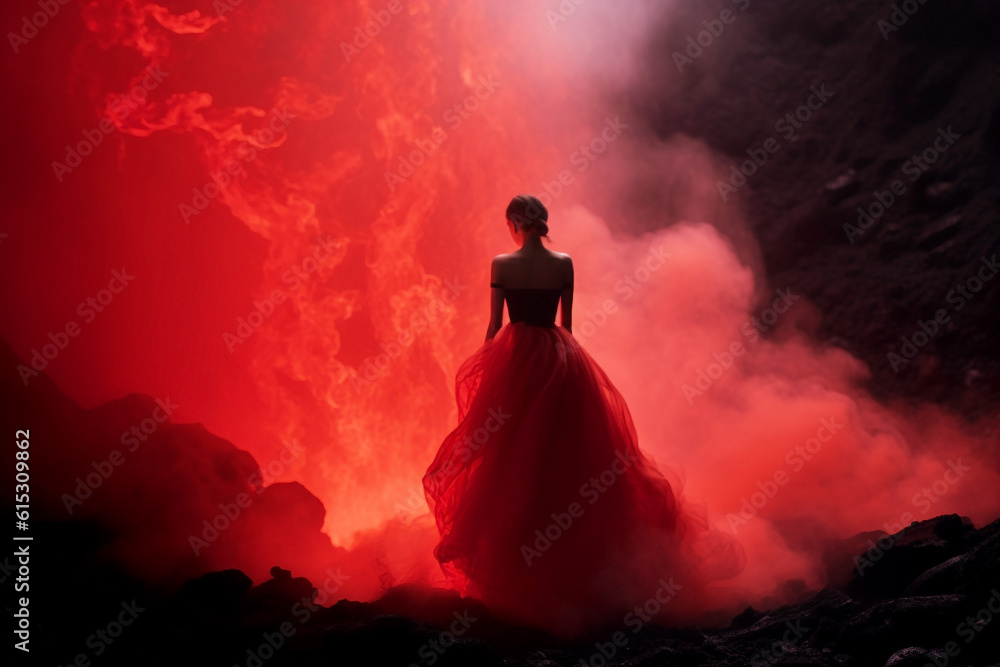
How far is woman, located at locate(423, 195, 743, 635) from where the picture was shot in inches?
→ 198

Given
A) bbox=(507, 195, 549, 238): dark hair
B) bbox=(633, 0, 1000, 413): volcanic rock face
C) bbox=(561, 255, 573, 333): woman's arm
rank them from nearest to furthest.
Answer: bbox=(507, 195, 549, 238): dark hair < bbox=(561, 255, 573, 333): woman's arm < bbox=(633, 0, 1000, 413): volcanic rock face

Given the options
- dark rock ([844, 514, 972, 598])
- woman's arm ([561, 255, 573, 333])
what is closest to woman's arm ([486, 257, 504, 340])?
woman's arm ([561, 255, 573, 333])

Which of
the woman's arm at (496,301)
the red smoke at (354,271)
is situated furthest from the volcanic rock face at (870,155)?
the woman's arm at (496,301)

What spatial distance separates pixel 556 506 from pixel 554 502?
0.03 metres

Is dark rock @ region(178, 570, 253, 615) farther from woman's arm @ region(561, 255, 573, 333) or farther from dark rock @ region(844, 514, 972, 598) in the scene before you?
dark rock @ region(844, 514, 972, 598)

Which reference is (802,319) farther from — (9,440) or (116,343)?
(9,440)

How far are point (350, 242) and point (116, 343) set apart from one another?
2.40 meters

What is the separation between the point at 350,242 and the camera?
25.3 ft

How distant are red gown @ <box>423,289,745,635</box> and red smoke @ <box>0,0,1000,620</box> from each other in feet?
2.17

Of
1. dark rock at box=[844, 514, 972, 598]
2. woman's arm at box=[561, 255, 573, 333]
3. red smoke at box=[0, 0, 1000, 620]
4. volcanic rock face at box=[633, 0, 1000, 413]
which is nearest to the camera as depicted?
dark rock at box=[844, 514, 972, 598]

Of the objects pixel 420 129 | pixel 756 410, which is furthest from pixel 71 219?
pixel 756 410

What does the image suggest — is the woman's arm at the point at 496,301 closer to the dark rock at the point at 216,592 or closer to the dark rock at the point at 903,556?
the dark rock at the point at 216,592

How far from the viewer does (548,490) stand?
203 inches

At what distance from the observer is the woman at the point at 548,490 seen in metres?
5.03
